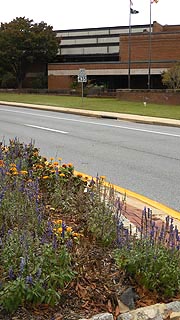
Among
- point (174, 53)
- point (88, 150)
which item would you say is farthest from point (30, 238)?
point (174, 53)

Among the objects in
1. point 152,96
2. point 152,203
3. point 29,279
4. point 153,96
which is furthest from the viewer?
point 152,96

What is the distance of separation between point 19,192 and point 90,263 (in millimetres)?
1288

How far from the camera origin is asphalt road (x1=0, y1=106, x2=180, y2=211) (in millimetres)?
7954

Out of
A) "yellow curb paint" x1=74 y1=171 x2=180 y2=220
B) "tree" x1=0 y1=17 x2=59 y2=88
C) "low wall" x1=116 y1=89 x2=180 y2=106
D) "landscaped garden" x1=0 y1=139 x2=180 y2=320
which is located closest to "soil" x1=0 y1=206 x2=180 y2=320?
"landscaped garden" x1=0 y1=139 x2=180 y2=320

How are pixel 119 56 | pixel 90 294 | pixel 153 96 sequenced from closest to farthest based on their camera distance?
pixel 90 294
pixel 153 96
pixel 119 56

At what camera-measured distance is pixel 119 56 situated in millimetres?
58875

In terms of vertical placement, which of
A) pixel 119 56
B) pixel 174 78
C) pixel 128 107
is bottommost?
pixel 128 107

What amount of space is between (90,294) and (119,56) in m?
57.4

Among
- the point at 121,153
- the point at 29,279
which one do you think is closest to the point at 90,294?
the point at 29,279

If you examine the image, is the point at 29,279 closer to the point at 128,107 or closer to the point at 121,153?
the point at 121,153

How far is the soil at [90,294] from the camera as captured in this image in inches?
121

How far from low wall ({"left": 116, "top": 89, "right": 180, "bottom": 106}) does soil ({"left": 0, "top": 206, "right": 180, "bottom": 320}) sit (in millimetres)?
32725

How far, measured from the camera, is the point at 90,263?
3613mm

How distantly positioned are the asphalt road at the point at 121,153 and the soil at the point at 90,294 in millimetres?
2879
